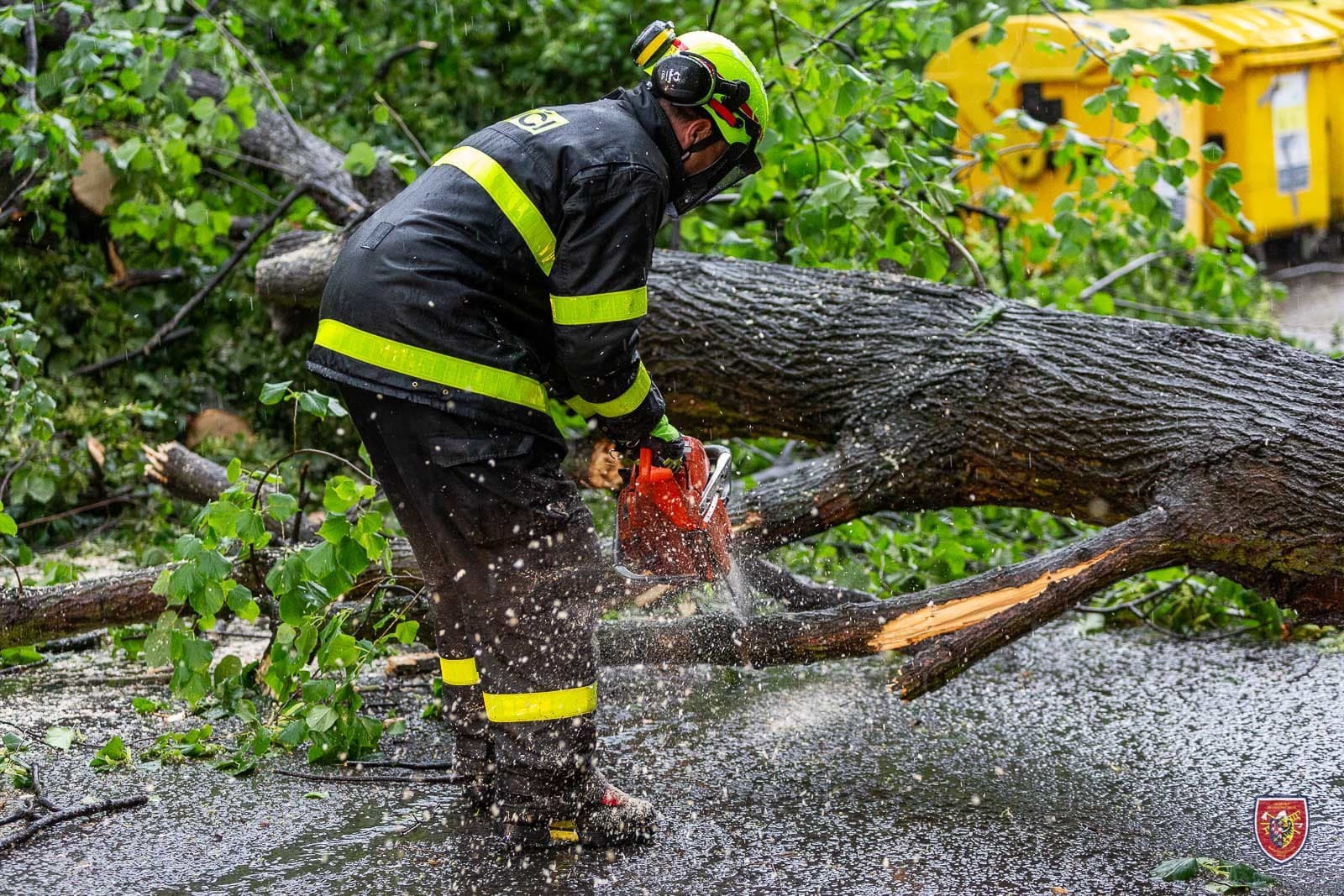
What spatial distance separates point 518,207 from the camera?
2680 millimetres

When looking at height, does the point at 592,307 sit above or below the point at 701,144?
below

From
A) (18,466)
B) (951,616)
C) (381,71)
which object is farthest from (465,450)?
(381,71)

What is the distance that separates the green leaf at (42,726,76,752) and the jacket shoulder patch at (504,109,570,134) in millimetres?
1926

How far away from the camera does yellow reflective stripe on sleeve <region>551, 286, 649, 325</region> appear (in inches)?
103

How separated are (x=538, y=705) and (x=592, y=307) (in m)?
0.87

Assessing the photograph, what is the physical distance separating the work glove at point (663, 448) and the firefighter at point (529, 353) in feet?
0.19

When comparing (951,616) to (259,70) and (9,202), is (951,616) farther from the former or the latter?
(9,202)

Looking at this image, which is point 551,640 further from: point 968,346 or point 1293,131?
point 1293,131

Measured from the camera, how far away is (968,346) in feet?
12.1

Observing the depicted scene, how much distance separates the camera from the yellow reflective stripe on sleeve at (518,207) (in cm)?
268

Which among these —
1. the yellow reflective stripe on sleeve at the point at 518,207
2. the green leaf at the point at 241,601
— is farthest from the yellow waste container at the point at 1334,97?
the green leaf at the point at 241,601

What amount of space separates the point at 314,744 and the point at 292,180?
3179mm

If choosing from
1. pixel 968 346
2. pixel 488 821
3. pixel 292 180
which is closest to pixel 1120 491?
pixel 968 346

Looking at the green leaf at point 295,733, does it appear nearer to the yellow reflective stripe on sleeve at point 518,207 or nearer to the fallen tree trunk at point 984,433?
the fallen tree trunk at point 984,433
